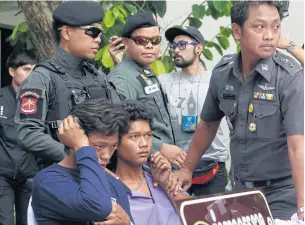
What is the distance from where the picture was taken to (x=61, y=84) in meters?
3.63

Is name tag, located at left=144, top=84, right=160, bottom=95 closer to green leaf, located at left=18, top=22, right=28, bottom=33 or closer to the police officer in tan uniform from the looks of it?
the police officer in tan uniform

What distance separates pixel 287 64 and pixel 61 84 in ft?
3.83

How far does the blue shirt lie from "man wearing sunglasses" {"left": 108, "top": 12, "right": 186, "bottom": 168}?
1170 millimetres

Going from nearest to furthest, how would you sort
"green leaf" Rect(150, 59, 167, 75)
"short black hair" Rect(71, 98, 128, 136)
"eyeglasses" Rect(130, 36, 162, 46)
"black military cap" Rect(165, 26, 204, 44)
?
"short black hair" Rect(71, 98, 128, 136) → "eyeglasses" Rect(130, 36, 162, 46) → "black military cap" Rect(165, 26, 204, 44) → "green leaf" Rect(150, 59, 167, 75)

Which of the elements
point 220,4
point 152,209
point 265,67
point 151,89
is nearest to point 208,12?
point 220,4

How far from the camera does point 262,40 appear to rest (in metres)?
3.30

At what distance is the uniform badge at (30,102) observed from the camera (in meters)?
3.54

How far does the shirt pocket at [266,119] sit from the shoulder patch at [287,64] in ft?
0.59

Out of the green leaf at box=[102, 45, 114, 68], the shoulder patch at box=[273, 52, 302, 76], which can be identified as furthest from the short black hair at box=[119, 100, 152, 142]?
the green leaf at box=[102, 45, 114, 68]

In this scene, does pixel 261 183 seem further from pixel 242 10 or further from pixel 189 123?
pixel 189 123

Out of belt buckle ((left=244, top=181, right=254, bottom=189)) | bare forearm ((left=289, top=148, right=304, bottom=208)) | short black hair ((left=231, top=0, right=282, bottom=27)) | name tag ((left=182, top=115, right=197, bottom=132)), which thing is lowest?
name tag ((left=182, top=115, right=197, bottom=132))

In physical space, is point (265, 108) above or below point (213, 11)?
above

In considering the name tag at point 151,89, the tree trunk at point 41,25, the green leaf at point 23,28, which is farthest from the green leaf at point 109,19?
the name tag at point 151,89

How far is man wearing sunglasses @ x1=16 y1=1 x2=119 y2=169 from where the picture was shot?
3.54m
